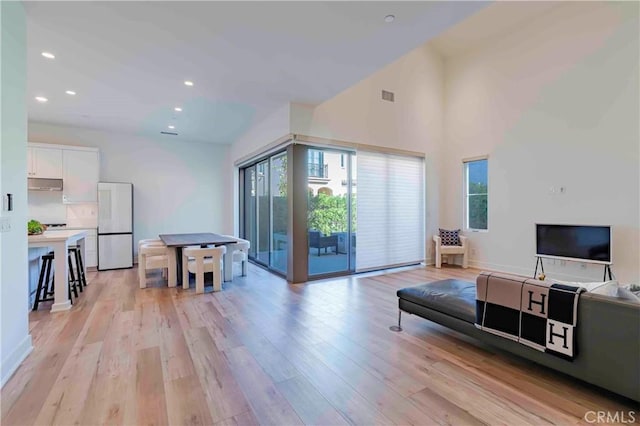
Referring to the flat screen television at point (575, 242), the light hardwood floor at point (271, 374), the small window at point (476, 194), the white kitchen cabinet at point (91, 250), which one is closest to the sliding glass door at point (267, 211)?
the light hardwood floor at point (271, 374)

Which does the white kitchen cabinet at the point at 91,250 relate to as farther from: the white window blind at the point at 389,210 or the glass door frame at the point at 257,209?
the white window blind at the point at 389,210

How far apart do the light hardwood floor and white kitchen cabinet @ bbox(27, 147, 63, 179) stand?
359 cm

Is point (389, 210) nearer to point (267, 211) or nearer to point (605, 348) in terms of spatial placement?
point (267, 211)

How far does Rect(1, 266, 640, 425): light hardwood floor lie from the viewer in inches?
71.7

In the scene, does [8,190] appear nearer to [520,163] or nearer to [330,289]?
[330,289]

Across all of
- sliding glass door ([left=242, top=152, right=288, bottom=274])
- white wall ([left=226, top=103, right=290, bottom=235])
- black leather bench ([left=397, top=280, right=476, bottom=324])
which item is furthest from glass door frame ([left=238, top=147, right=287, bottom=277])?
black leather bench ([left=397, top=280, right=476, bottom=324])

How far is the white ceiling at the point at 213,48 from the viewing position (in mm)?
2596

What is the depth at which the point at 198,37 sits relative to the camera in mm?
3008

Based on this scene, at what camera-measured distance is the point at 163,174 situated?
7.21m

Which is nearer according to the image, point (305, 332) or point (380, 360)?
point (380, 360)

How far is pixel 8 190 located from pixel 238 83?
278 centimetres

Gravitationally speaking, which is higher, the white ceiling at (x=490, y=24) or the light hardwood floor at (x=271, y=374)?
the white ceiling at (x=490, y=24)

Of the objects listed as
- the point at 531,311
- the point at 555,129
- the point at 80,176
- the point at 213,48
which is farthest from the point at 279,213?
the point at 555,129

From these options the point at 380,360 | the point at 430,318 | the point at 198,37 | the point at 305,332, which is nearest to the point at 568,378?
the point at 430,318
